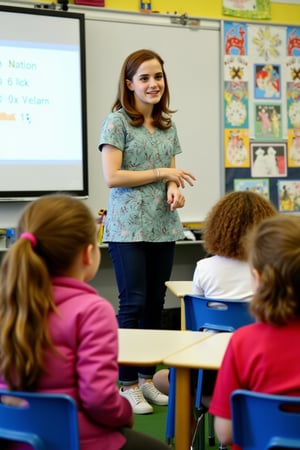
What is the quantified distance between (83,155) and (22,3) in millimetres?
1099

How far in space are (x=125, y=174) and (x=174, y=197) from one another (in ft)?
0.82

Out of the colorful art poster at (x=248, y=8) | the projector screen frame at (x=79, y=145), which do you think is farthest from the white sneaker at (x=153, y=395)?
the colorful art poster at (x=248, y=8)

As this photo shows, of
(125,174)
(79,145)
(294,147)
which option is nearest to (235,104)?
(294,147)

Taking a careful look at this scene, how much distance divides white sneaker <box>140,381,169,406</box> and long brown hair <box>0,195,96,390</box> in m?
1.65

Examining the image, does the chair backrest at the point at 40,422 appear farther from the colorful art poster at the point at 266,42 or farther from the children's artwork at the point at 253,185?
the colorful art poster at the point at 266,42

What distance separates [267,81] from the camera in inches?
188

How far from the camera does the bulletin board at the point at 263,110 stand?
467cm

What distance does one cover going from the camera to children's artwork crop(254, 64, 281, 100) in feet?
15.6

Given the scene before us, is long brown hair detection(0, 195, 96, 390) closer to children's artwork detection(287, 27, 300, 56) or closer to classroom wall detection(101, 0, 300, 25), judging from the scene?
classroom wall detection(101, 0, 300, 25)

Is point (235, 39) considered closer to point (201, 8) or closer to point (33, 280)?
point (201, 8)

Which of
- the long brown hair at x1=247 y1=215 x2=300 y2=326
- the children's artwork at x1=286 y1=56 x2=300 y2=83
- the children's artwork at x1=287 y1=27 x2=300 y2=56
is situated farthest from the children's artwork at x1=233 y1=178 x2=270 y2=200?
the long brown hair at x1=247 y1=215 x2=300 y2=326

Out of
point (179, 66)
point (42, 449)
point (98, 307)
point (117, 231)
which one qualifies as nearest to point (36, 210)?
point (98, 307)

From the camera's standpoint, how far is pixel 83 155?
4.16 meters

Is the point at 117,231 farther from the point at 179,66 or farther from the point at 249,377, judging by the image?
the point at 179,66
